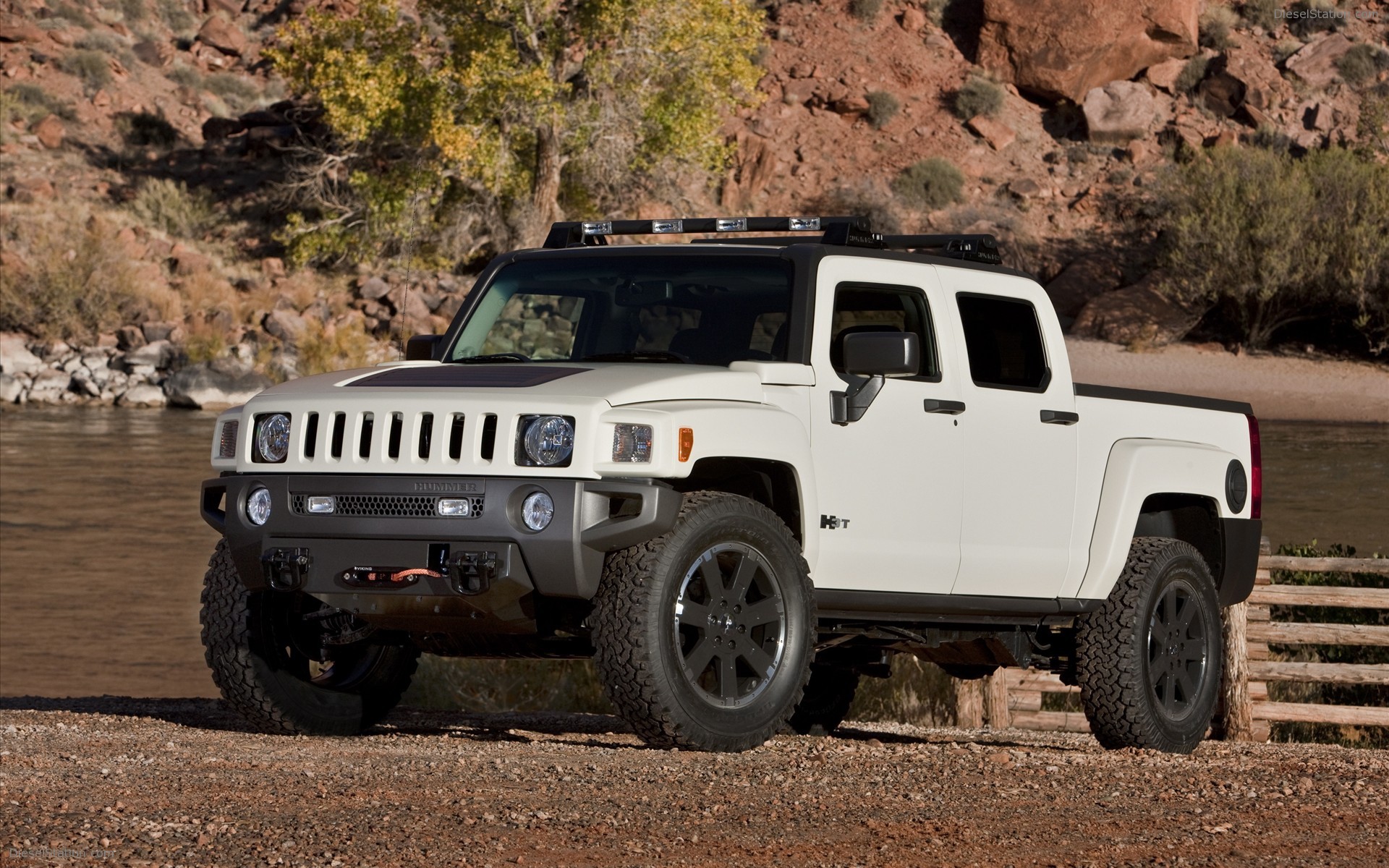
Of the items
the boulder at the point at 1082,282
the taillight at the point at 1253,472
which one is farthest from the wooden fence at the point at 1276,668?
the boulder at the point at 1082,282

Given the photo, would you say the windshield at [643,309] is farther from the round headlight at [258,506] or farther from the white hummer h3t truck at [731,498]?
the round headlight at [258,506]

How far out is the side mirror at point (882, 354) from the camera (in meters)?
A: 6.90

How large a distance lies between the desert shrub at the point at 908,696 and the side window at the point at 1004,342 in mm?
4050

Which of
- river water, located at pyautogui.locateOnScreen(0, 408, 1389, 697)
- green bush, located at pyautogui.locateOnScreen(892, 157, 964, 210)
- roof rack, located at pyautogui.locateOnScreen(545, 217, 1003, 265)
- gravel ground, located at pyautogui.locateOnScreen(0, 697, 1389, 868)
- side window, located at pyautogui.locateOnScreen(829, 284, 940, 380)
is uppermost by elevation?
green bush, located at pyautogui.locateOnScreen(892, 157, 964, 210)

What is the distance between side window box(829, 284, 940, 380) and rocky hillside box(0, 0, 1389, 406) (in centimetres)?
3183

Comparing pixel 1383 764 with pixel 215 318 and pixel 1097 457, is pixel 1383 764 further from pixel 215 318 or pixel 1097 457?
pixel 215 318

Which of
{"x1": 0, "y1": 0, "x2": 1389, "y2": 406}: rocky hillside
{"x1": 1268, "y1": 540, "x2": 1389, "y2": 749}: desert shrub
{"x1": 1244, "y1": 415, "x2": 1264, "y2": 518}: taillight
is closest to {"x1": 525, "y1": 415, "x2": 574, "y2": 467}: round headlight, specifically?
{"x1": 1244, "y1": 415, "x2": 1264, "y2": 518}: taillight

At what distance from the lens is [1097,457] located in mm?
8320

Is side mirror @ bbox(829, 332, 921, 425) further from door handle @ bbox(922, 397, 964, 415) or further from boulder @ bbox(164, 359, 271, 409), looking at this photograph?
boulder @ bbox(164, 359, 271, 409)

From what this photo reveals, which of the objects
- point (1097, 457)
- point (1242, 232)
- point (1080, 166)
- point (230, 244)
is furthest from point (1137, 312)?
point (1097, 457)

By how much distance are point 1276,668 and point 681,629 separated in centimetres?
578

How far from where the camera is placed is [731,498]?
22.0 ft

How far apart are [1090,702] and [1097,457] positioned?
3.51 ft

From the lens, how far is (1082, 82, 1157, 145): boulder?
174 ft
